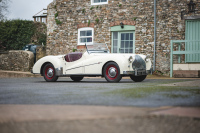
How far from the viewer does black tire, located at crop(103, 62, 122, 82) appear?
9809mm

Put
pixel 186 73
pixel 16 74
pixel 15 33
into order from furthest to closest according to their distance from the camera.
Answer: pixel 15 33, pixel 16 74, pixel 186 73

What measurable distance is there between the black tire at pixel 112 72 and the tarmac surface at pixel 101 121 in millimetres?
6146

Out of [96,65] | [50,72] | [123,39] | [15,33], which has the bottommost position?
[50,72]

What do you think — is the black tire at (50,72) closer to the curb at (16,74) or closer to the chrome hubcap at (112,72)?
the chrome hubcap at (112,72)

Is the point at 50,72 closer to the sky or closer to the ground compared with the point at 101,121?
closer to the sky

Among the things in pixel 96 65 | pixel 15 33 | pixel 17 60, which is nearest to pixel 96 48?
pixel 96 65

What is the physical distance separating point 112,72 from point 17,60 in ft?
33.7

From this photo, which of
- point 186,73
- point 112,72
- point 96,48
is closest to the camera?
point 112,72

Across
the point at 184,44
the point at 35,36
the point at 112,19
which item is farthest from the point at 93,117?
the point at 35,36

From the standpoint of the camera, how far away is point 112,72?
32.5 feet

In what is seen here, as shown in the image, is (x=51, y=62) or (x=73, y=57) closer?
(x=73, y=57)

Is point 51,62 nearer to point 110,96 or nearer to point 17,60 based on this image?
point 110,96

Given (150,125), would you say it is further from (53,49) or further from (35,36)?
(35,36)

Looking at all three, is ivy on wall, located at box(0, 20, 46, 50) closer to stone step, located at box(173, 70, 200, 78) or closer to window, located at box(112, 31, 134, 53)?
window, located at box(112, 31, 134, 53)
